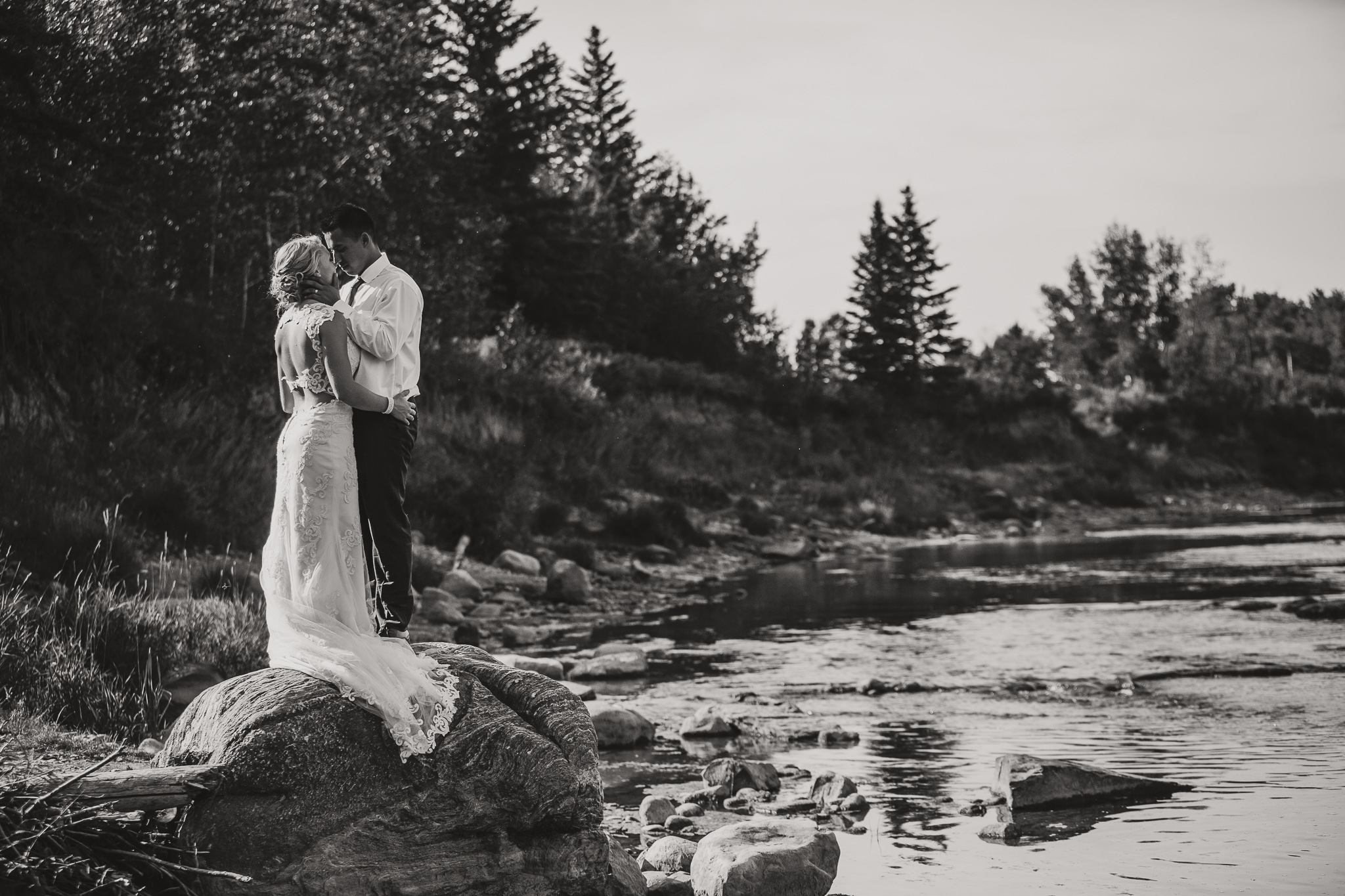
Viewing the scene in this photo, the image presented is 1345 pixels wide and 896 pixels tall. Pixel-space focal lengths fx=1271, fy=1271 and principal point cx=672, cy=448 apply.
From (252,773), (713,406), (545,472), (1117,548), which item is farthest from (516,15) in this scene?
(252,773)

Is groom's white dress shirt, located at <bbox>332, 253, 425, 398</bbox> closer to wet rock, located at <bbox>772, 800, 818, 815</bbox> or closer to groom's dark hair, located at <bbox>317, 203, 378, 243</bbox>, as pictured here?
groom's dark hair, located at <bbox>317, 203, 378, 243</bbox>

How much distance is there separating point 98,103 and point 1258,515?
119 ft

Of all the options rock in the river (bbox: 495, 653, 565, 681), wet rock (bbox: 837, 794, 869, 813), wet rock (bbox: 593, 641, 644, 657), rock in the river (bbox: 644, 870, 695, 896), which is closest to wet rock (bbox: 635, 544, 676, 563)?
wet rock (bbox: 593, 641, 644, 657)

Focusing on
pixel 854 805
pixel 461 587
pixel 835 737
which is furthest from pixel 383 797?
pixel 461 587

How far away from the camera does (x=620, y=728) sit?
962cm

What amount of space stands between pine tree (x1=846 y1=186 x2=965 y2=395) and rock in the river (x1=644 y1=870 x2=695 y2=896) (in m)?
49.0

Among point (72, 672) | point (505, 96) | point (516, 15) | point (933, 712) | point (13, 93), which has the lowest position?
point (933, 712)

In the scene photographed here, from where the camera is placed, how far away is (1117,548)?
29062mm

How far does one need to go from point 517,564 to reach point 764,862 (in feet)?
44.1

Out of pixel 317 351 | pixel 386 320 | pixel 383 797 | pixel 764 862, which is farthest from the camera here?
pixel 764 862

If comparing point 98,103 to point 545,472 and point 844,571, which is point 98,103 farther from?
point 844,571

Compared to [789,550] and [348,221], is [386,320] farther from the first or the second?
[789,550]

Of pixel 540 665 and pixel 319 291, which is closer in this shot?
pixel 319 291

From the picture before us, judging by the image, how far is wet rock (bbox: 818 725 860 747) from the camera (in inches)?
389
